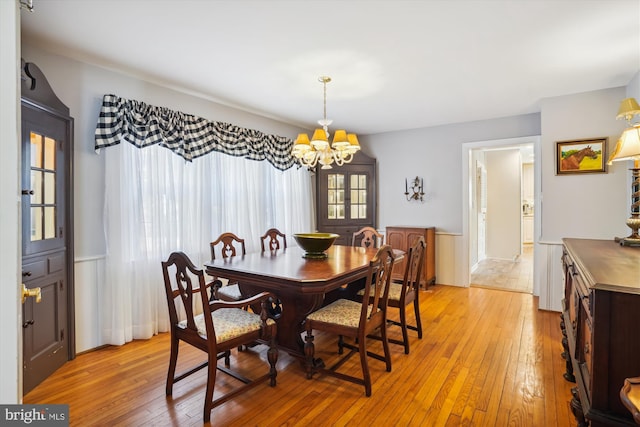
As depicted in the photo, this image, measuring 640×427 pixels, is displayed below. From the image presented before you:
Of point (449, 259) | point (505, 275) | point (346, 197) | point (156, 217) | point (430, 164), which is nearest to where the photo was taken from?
point (156, 217)

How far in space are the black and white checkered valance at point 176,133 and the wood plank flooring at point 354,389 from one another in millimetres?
1884

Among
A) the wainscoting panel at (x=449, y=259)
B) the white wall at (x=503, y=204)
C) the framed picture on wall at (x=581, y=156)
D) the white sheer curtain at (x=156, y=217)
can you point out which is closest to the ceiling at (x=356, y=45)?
the framed picture on wall at (x=581, y=156)

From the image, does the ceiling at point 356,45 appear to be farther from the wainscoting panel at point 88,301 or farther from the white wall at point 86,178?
the wainscoting panel at point 88,301

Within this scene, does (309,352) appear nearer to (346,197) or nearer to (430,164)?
(346,197)

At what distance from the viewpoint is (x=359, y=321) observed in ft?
7.14

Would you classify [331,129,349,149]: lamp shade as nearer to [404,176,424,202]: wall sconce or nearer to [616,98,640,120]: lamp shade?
[616,98,640,120]: lamp shade

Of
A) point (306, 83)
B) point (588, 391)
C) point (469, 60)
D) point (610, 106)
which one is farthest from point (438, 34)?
point (610, 106)

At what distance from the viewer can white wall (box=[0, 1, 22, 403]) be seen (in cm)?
74

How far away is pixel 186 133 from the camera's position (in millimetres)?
3418

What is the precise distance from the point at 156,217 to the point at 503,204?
23.4 feet

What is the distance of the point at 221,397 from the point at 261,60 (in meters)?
2.61

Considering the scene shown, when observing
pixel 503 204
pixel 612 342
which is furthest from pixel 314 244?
pixel 503 204

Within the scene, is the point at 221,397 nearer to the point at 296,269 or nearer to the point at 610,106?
the point at 296,269

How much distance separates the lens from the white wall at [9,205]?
737 millimetres
